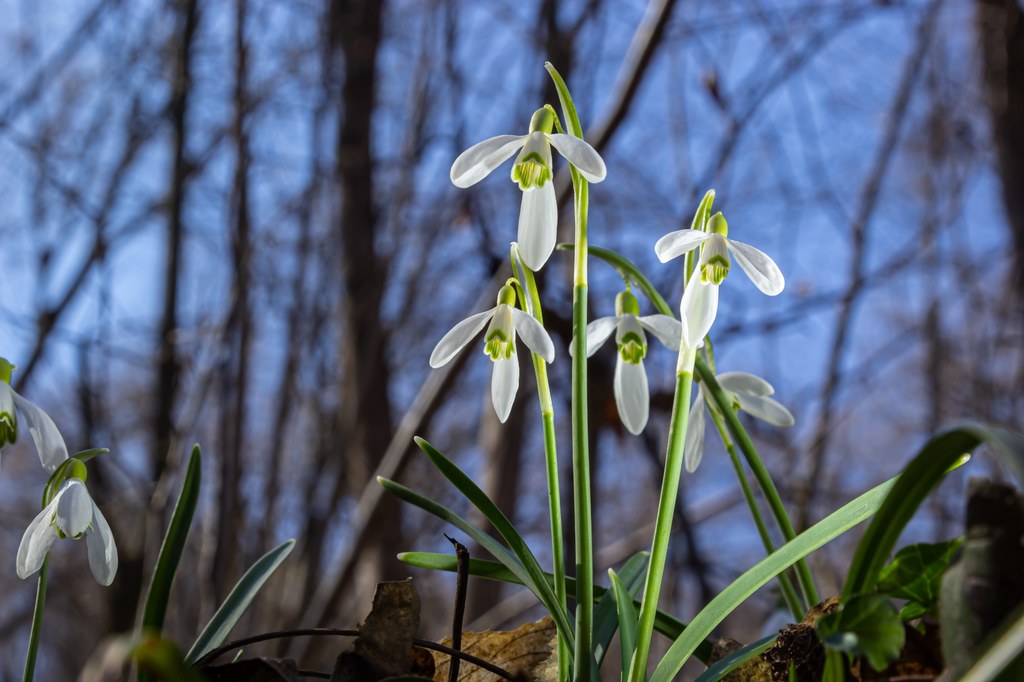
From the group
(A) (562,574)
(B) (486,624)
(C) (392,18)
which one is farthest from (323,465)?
(A) (562,574)

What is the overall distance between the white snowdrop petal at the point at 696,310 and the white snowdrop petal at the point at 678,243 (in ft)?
0.10

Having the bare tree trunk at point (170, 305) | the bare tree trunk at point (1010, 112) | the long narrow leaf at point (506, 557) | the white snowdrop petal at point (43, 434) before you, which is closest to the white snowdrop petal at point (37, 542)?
the white snowdrop petal at point (43, 434)

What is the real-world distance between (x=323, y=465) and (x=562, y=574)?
4958 mm

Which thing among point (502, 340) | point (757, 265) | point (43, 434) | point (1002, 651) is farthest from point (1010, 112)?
point (1002, 651)

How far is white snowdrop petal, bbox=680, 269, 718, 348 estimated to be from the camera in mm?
838

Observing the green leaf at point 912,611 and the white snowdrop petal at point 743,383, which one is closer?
the green leaf at point 912,611

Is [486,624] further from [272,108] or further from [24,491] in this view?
[24,491]

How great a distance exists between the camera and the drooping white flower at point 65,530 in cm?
93

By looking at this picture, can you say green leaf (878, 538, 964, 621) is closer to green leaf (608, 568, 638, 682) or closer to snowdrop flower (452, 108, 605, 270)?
green leaf (608, 568, 638, 682)

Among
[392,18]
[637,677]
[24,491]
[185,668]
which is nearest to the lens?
[185,668]

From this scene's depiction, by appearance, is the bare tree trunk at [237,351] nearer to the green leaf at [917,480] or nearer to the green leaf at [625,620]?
the green leaf at [625,620]

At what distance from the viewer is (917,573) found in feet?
2.57

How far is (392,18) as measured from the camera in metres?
5.49

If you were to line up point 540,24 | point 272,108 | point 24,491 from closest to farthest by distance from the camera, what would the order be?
point 540,24 → point 272,108 → point 24,491
